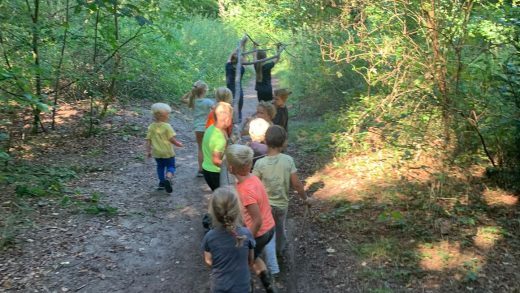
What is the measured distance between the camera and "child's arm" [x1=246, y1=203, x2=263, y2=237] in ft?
13.6

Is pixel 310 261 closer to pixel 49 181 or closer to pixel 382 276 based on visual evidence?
pixel 382 276

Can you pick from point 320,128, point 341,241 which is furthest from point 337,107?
point 341,241

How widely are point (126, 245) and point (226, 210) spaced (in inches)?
106

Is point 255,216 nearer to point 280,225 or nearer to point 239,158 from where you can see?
point 239,158

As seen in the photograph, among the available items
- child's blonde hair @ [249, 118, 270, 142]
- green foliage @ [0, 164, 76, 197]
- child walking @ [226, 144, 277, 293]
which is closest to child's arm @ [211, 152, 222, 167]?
child's blonde hair @ [249, 118, 270, 142]

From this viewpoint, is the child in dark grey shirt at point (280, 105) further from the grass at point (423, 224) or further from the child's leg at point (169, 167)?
the child's leg at point (169, 167)

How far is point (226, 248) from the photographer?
11.6 feet

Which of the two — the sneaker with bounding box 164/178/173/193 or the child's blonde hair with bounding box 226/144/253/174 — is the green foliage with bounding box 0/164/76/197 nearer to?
the sneaker with bounding box 164/178/173/193

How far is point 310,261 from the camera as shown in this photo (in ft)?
17.8

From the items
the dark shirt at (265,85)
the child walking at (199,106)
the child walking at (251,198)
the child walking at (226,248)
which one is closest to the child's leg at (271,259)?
the child walking at (251,198)

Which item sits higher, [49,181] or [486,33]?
[486,33]

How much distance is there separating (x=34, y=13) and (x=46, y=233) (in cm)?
530

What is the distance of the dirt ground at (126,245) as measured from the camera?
4.84m

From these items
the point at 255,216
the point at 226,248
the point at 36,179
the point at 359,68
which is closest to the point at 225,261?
the point at 226,248
